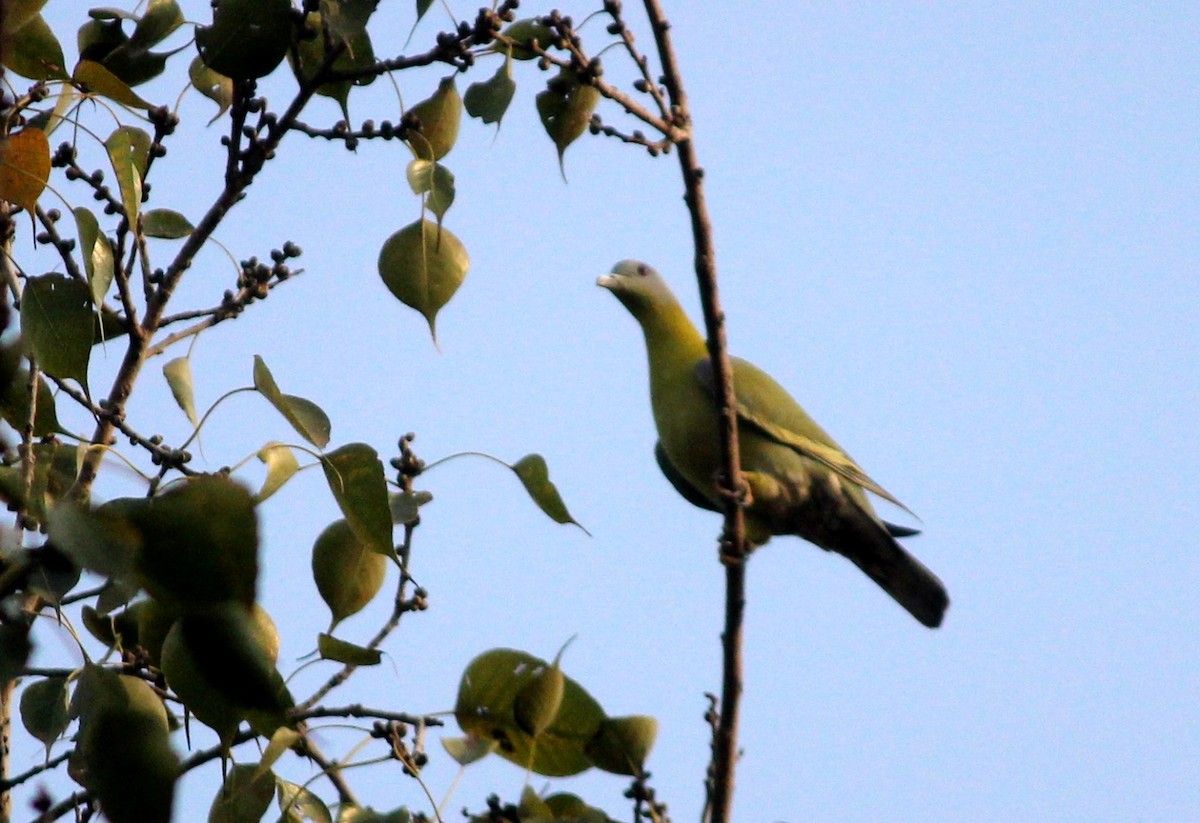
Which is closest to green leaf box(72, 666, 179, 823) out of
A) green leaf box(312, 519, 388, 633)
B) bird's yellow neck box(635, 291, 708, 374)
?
green leaf box(312, 519, 388, 633)

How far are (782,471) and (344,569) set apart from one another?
8.99ft

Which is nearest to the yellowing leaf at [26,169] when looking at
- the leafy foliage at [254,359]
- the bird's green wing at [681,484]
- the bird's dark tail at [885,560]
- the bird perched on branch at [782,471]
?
the leafy foliage at [254,359]

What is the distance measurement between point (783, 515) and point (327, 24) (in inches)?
119

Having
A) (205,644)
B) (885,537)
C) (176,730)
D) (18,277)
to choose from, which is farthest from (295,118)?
(885,537)

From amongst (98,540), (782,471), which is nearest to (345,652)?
(98,540)

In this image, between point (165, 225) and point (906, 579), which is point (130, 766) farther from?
point (906, 579)

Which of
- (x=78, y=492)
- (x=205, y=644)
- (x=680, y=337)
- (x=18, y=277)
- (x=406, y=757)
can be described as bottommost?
(x=205, y=644)

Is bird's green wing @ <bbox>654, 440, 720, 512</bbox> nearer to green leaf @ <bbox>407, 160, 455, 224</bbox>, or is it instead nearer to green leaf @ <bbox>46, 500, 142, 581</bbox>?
green leaf @ <bbox>407, 160, 455, 224</bbox>

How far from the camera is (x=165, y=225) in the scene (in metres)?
3.41

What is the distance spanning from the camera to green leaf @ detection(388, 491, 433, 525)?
A: 2.98 m

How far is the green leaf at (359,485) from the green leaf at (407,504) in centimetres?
64

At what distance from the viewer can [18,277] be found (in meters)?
2.81

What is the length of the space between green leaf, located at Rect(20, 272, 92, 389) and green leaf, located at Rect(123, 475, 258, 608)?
2006mm

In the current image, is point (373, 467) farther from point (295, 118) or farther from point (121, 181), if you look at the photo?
point (295, 118)
